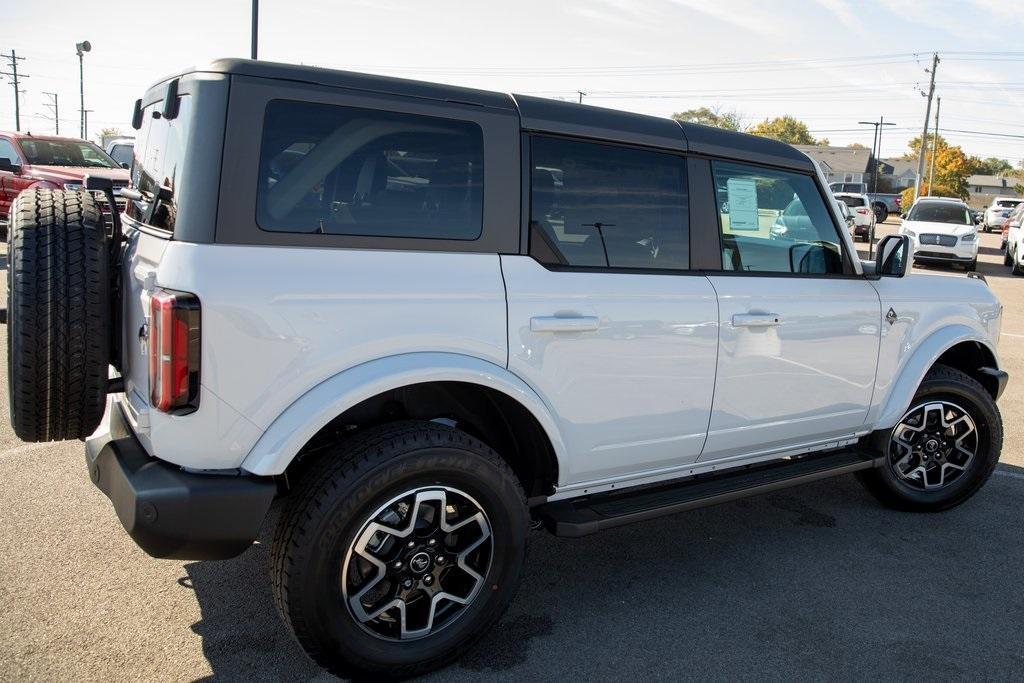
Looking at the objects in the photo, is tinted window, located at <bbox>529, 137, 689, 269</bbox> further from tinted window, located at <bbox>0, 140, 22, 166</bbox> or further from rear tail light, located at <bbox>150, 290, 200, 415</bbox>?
tinted window, located at <bbox>0, 140, 22, 166</bbox>

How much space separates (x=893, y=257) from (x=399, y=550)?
292 centimetres

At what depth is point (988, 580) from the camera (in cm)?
382

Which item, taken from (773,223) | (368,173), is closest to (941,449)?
(773,223)

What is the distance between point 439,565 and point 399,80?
1.70m

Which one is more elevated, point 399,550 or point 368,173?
point 368,173

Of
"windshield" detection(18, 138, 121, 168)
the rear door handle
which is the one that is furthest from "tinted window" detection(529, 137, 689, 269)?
"windshield" detection(18, 138, 121, 168)

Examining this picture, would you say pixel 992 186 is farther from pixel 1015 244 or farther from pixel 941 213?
pixel 1015 244

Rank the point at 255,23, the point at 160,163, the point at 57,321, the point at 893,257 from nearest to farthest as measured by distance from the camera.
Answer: the point at 57,321
the point at 160,163
the point at 893,257
the point at 255,23

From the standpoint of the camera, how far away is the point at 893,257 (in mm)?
4156

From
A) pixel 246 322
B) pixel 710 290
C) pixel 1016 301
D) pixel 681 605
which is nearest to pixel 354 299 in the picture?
pixel 246 322

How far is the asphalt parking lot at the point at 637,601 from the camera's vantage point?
294 centimetres

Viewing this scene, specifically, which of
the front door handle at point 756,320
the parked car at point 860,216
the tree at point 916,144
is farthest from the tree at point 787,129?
the front door handle at point 756,320

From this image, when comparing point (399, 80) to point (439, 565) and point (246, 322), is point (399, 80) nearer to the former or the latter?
point (246, 322)

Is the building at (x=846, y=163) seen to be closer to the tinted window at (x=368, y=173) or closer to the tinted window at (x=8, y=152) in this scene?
the tinted window at (x=8, y=152)
